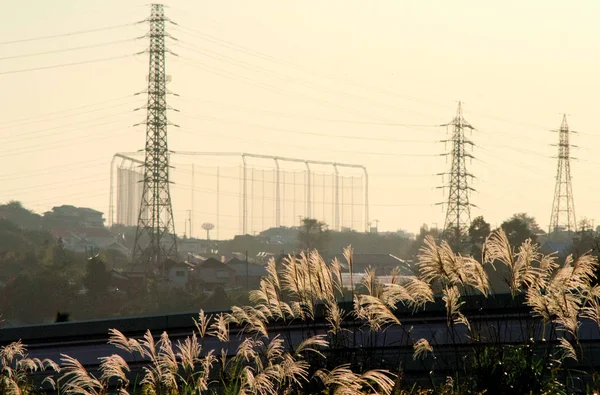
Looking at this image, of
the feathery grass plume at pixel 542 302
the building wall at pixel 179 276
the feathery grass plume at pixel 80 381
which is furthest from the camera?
the building wall at pixel 179 276

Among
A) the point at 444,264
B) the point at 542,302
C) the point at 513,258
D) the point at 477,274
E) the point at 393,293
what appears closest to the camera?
the point at 542,302

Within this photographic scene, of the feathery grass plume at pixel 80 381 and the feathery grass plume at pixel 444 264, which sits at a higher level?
the feathery grass plume at pixel 444 264

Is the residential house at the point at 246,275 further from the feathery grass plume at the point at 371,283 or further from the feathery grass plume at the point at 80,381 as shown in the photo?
the feathery grass plume at the point at 80,381

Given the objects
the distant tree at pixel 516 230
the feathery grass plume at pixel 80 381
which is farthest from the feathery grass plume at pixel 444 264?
the distant tree at pixel 516 230

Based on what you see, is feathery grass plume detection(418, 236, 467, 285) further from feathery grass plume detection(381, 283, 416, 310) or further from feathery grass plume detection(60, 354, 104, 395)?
feathery grass plume detection(60, 354, 104, 395)

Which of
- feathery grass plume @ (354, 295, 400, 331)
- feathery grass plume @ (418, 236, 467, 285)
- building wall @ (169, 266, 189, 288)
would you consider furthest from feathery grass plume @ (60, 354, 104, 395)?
building wall @ (169, 266, 189, 288)

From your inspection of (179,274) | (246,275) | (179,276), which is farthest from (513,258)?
(246,275)

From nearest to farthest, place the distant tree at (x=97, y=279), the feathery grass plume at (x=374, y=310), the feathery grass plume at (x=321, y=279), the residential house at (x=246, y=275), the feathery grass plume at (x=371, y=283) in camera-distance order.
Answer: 1. the feathery grass plume at (x=374, y=310)
2. the feathery grass plume at (x=321, y=279)
3. the feathery grass plume at (x=371, y=283)
4. the distant tree at (x=97, y=279)
5. the residential house at (x=246, y=275)

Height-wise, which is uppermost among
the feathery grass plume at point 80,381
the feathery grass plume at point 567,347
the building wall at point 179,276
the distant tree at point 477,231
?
the distant tree at point 477,231

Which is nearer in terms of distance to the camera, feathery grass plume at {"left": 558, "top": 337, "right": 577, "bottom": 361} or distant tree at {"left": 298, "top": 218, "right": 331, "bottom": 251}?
feathery grass plume at {"left": 558, "top": 337, "right": 577, "bottom": 361}

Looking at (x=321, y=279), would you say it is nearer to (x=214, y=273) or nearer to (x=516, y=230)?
(x=516, y=230)

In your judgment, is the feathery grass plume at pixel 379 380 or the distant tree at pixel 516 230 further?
the distant tree at pixel 516 230

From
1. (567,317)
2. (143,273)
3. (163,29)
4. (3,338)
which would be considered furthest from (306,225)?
(567,317)

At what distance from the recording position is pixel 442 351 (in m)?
15.6
